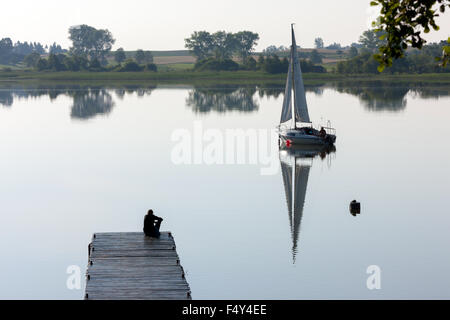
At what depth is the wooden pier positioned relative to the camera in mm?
29500

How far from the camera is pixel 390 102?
513 ft

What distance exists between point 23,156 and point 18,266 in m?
41.4

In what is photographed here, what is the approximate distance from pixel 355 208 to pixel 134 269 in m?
20.3

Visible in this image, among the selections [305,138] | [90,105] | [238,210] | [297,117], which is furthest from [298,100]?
[90,105]

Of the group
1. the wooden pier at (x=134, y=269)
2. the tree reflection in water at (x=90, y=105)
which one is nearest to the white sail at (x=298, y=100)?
the tree reflection in water at (x=90, y=105)

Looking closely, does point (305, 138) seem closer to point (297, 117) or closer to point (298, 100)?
point (297, 117)

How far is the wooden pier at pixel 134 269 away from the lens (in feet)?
96.8

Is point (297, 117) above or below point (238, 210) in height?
above

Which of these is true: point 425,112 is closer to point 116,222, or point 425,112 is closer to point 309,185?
point 309,185

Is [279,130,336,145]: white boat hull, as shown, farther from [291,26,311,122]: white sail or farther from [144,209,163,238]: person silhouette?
[144,209,163,238]: person silhouette

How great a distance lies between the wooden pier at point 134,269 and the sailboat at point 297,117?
46.5 metres

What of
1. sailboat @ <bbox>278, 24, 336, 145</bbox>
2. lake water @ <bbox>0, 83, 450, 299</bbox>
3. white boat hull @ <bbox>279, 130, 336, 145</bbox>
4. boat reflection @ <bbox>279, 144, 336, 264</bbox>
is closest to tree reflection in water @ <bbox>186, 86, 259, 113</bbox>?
lake water @ <bbox>0, 83, 450, 299</bbox>

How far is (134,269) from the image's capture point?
32656 mm
